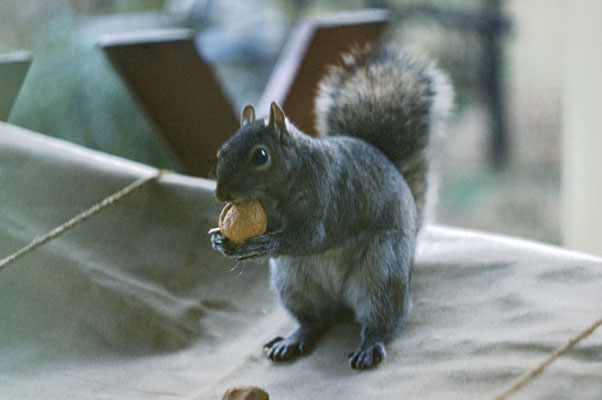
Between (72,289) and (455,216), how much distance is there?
2.19m

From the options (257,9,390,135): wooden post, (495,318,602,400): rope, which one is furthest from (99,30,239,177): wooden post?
(495,318,602,400): rope

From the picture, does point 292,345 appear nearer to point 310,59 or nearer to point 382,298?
point 382,298

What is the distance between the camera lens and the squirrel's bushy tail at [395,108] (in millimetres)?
1251

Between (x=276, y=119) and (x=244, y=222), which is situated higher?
(x=276, y=119)

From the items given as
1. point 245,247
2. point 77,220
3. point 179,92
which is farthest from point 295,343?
point 179,92

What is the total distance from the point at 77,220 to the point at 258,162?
1.72 ft

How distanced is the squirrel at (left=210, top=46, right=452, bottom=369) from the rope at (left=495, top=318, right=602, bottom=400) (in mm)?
221

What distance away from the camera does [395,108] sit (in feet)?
4.13

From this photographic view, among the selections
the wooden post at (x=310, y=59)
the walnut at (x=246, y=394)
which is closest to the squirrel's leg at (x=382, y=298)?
the walnut at (x=246, y=394)

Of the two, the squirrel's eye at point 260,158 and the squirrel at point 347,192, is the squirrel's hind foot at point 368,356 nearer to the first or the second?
the squirrel at point 347,192

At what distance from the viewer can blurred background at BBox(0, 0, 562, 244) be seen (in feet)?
6.79

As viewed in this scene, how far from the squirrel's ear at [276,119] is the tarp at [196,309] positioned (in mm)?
386

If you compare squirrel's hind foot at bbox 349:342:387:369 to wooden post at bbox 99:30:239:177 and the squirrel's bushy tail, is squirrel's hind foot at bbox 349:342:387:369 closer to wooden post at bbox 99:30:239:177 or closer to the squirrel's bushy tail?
the squirrel's bushy tail

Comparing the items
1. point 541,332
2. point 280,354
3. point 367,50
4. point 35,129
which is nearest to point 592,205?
point 367,50
